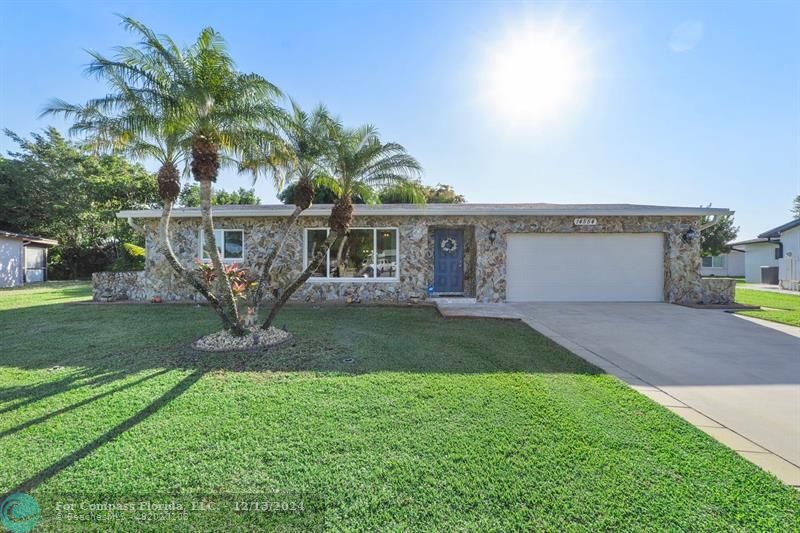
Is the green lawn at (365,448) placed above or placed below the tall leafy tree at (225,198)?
below

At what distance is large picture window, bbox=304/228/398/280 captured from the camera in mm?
12070

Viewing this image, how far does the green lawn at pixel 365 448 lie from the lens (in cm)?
241

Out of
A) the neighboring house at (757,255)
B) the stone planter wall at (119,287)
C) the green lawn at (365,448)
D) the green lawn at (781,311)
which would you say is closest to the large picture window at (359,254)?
the stone planter wall at (119,287)

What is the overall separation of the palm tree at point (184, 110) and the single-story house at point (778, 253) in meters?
25.7

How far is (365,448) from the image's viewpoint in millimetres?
3158

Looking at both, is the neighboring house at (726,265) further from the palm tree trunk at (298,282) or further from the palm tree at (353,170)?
the palm tree trunk at (298,282)

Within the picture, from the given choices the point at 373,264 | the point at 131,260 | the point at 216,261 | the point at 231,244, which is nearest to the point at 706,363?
the point at 216,261

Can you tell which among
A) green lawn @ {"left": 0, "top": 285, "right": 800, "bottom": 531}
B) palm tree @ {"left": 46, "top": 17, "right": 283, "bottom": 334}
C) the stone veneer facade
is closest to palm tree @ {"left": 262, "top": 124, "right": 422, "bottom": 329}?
palm tree @ {"left": 46, "top": 17, "right": 283, "bottom": 334}

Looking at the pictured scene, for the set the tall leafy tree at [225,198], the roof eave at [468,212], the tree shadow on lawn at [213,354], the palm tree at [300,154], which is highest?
the tall leafy tree at [225,198]

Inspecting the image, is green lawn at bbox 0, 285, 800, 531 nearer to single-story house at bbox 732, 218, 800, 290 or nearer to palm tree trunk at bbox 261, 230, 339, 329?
palm tree trunk at bbox 261, 230, 339, 329

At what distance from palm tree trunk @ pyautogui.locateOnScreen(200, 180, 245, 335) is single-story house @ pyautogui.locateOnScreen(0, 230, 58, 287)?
2325cm

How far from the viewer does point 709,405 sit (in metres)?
4.07

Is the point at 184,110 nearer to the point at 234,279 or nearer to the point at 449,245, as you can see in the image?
the point at 234,279

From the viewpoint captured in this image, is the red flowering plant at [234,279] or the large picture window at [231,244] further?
the large picture window at [231,244]
